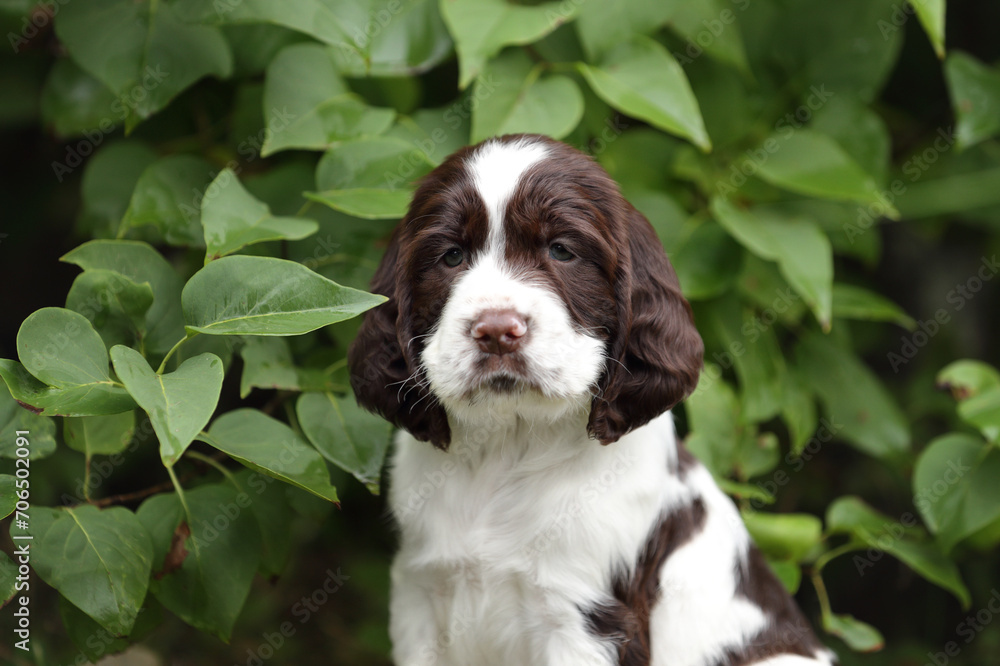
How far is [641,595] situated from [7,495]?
6.60 feet

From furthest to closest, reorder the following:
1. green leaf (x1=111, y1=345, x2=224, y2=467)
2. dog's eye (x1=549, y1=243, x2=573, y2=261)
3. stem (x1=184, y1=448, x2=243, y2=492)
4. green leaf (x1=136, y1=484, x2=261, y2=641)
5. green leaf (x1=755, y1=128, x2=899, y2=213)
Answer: green leaf (x1=755, y1=128, x2=899, y2=213), stem (x1=184, y1=448, x2=243, y2=492), green leaf (x1=136, y1=484, x2=261, y2=641), dog's eye (x1=549, y1=243, x2=573, y2=261), green leaf (x1=111, y1=345, x2=224, y2=467)

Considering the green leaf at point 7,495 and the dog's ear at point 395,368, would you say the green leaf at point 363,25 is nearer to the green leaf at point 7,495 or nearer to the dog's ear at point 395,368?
the dog's ear at point 395,368

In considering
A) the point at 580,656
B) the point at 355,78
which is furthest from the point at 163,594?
the point at 355,78

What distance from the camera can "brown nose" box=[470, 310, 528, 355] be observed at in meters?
2.33

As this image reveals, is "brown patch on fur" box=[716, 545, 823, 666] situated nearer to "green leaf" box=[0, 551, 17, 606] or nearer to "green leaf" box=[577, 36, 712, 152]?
"green leaf" box=[577, 36, 712, 152]

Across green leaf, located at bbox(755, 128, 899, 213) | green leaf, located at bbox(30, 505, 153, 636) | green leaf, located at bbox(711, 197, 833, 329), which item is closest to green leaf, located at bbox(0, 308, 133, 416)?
green leaf, located at bbox(30, 505, 153, 636)

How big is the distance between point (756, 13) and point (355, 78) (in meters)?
2.05

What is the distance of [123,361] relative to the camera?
2338mm

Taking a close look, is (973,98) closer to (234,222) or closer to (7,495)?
(234,222)

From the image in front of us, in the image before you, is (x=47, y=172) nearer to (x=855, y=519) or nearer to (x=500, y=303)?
(x=500, y=303)

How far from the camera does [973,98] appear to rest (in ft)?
13.8

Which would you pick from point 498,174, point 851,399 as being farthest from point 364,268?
point 851,399

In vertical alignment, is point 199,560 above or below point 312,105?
below

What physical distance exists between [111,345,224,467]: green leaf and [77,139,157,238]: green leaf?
4.30 ft
